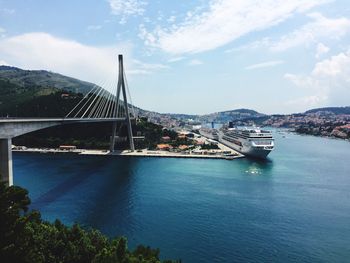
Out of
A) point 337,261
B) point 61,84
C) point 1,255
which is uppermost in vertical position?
point 61,84

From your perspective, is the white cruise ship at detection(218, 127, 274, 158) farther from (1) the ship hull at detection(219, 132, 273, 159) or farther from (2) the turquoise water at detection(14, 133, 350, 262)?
(2) the turquoise water at detection(14, 133, 350, 262)

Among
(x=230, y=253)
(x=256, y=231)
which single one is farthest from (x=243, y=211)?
(x=230, y=253)

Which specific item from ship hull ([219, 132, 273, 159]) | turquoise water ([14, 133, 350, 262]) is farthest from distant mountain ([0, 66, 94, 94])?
turquoise water ([14, 133, 350, 262])

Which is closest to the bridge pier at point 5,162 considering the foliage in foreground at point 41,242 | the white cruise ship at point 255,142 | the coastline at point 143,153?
the foliage in foreground at point 41,242

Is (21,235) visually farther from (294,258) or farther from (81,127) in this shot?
(81,127)

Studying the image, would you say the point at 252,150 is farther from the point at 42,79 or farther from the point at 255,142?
the point at 42,79

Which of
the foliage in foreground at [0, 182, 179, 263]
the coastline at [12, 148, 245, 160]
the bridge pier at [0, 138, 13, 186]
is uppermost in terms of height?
the bridge pier at [0, 138, 13, 186]

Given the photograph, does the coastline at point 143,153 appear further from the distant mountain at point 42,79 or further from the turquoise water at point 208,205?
the distant mountain at point 42,79
